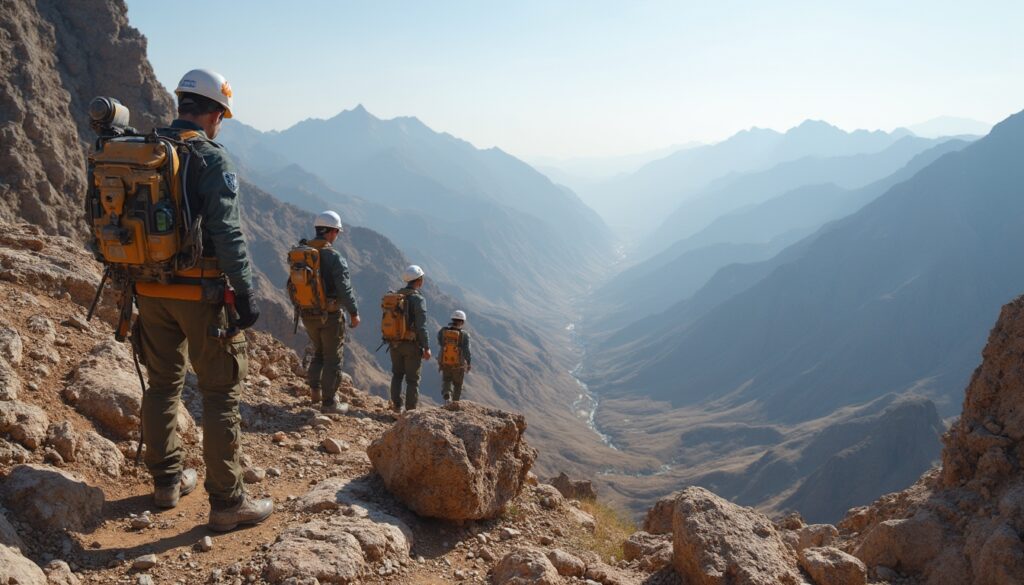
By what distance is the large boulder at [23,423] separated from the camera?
16.8 ft

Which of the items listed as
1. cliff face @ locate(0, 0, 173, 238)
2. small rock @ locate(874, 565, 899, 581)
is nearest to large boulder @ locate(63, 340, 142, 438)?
small rock @ locate(874, 565, 899, 581)

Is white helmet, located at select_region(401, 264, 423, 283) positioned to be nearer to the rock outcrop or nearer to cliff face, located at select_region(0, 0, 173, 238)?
the rock outcrop

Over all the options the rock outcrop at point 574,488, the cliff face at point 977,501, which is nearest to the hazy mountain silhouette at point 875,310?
the rock outcrop at point 574,488

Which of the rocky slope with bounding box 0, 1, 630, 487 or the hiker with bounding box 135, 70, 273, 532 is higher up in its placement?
the rocky slope with bounding box 0, 1, 630, 487

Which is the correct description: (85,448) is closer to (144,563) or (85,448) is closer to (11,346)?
(11,346)

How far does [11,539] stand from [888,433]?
106 metres

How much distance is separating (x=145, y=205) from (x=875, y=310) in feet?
583

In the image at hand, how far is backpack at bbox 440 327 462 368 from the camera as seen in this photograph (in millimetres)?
13688

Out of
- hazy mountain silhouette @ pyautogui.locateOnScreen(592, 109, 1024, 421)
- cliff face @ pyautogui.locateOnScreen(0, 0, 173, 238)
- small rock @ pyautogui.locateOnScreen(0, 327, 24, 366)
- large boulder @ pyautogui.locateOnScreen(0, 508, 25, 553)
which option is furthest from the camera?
hazy mountain silhouette @ pyautogui.locateOnScreen(592, 109, 1024, 421)

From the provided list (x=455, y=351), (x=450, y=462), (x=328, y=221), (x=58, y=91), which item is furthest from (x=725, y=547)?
(x=58, y=91)

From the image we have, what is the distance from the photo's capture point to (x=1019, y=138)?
181 meters

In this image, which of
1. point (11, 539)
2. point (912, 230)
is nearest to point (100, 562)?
point (11, 539)

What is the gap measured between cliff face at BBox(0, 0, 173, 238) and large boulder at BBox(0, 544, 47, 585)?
63.7 ft

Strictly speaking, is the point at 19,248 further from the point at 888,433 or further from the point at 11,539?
the point at 888,433
